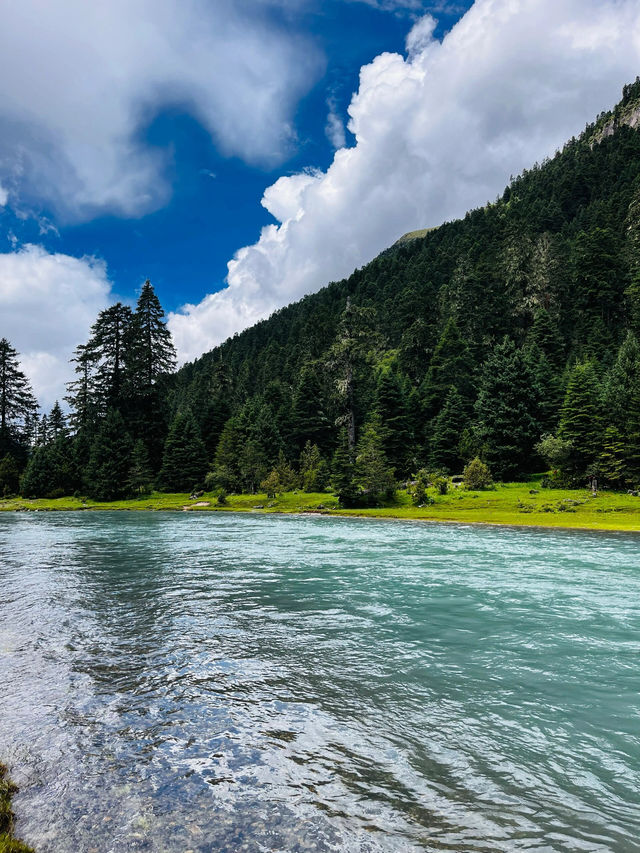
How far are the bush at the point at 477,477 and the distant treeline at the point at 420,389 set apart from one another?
5.74 meters

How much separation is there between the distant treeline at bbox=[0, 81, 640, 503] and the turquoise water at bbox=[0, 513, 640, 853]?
32755mm

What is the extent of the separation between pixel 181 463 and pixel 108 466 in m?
9.40

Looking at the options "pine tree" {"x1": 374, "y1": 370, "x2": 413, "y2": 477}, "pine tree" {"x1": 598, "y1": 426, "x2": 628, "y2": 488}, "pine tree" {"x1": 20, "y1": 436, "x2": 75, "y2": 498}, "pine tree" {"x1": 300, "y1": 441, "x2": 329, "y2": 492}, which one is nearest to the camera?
"pine tree" {"x1": 598, "y1": 426, "x2": 628, "y2": 488}

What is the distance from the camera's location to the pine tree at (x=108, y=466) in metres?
63.1

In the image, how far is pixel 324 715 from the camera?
642cm

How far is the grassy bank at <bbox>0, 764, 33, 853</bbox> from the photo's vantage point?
3824mm

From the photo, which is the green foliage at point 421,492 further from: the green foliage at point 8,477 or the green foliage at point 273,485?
the green foliage at point 8,477

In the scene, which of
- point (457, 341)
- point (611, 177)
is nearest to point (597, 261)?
point (457, 341)

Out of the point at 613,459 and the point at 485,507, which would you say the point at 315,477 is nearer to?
the point at 485,507

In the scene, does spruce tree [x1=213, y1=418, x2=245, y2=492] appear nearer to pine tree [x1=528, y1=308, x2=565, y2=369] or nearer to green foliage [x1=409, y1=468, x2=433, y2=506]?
green foliage [x1=409, y1=468, x2=433, y2=506]

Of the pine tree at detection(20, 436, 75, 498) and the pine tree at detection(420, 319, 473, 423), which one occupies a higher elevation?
the pine tree at detection(420, 319, 473, 423)

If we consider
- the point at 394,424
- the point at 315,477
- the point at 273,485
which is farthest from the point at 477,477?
the point at 273,485

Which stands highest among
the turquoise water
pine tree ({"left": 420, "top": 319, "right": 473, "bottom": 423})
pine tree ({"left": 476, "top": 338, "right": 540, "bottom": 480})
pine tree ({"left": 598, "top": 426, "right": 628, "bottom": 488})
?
pine tree ({"left": 420, "top": 319, "right": 473, "bottom": 423})

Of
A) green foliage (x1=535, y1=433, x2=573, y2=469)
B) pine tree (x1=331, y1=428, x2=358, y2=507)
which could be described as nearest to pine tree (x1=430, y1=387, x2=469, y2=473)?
green foliage (x1=535, y1=433, x2=573, y2=469)
